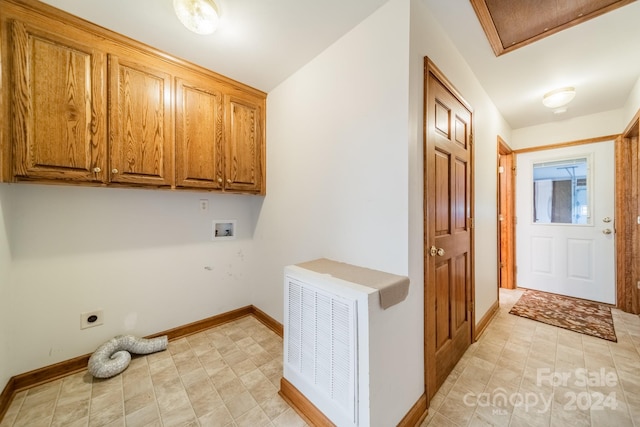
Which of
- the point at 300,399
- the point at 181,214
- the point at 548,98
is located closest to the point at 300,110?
the point at 181,214

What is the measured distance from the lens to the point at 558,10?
4.51 ft

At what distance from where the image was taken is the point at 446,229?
164cm

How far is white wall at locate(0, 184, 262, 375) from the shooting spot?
60.1 inches

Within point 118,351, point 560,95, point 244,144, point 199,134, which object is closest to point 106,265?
point 118,351

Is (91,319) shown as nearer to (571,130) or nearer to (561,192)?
(561,192)

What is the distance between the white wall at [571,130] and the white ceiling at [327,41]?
606 millimetres

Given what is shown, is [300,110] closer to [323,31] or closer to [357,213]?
[323,31]

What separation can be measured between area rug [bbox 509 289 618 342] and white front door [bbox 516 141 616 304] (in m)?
0.23

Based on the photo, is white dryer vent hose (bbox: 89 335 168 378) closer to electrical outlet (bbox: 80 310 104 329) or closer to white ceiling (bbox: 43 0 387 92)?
electrical outlet (bbox: 80 310 104 329)

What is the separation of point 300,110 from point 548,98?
101 inches

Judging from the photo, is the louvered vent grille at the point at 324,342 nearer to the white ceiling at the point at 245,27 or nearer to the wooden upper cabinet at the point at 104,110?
the wooden upper cabinet at the point at 104,110

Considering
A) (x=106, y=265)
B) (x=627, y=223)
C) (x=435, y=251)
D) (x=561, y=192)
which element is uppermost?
(x=561, y=192)

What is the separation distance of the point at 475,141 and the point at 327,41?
1.60m

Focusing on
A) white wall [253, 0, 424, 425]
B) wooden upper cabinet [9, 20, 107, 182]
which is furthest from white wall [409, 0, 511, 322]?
wooden upper cabinet [9, 20, 107, 182]
